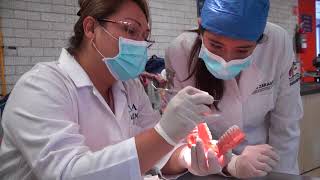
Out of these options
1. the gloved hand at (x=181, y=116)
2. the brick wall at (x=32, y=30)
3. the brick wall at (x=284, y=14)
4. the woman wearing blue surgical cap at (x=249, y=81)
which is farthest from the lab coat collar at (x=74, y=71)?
the brick wall at (x=284, y=14)

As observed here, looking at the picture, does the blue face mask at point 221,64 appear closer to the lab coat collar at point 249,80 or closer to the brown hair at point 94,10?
the lab coat collar at point 249,80

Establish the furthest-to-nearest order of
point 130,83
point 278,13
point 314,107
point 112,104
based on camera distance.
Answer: point 278,13 → point 314,107 → point 130,83 → point 112,104

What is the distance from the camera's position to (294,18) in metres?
7.00

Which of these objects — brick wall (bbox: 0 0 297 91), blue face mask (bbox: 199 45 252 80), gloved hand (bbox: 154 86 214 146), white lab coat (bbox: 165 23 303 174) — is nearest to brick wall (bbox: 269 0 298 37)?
brick wall (bbox: 0 0 297 91)

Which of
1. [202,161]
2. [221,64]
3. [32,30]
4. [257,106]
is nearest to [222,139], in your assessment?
[202,161]

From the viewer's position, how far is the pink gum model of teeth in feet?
3.60

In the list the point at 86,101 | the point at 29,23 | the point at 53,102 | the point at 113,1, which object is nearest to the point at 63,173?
the point at 53,102

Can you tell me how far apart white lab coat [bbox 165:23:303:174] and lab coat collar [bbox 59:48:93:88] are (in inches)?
19.3

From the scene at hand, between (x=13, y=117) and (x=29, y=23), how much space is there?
108 inches

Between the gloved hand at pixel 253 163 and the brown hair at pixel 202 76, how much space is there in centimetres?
30

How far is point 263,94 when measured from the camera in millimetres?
1468

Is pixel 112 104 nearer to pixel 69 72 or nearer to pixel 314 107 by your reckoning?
pixel 69 72

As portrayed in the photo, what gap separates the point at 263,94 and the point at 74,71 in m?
0.81

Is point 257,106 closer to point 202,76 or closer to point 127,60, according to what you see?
point 202,76
